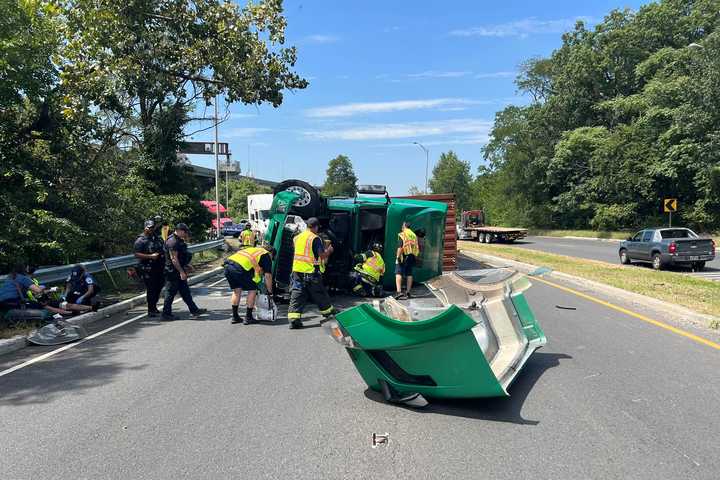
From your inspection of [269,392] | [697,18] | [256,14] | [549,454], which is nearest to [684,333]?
[549,454]

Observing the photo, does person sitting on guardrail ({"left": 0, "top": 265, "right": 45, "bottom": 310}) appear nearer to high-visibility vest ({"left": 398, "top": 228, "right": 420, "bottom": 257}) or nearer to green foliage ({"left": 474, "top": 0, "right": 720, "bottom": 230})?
high-visibility vest ({"left": 398, "top": 228, "right": 420, "bottom": 257})

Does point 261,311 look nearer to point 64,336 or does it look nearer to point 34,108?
point 64,336

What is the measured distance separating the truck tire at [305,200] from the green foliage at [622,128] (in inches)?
1222

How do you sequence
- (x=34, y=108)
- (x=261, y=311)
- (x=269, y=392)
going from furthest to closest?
(x=34, y=108), (x=261, y=311), (x=269, y=392)

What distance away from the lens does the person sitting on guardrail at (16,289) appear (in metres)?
8.47

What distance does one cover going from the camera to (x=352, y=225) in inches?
450

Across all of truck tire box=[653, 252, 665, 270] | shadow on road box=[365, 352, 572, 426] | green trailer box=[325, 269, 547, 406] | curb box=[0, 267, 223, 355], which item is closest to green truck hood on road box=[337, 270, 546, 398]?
green trailer box=[325, 269, 547, 406]

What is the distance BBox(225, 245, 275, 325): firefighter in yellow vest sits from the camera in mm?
8742

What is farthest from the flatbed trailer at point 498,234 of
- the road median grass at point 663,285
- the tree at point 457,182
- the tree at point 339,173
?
the tree at point 339,173

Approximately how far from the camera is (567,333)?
Result: 7.70 meters

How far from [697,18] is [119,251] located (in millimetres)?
47469

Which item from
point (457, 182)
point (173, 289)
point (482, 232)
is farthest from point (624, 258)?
point (457, 182)

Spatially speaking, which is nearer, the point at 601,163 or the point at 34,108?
the point at 34,108

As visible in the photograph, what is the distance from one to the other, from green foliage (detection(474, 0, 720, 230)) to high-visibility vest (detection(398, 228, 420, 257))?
29.7 metres
